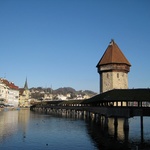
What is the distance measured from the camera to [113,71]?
4603cm

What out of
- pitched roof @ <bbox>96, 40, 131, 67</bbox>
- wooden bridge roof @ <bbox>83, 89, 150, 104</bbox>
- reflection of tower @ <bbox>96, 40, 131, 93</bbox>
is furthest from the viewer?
pitched roof @ <bbox>96, 40, 131, 67</bbox>

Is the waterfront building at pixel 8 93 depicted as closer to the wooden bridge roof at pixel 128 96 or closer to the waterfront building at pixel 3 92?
the waterfront building at pixel 3 92

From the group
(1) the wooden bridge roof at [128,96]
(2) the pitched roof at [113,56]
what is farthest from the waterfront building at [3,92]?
(1) the wooden bridge roof at [128,96]

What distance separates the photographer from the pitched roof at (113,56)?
4709 cm

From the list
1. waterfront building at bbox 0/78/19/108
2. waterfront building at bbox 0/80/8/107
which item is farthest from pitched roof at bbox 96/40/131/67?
waterfront building at bbox 0/78/19/108

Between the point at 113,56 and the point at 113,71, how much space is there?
3.44 meters

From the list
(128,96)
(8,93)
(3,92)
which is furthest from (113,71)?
(8,93)

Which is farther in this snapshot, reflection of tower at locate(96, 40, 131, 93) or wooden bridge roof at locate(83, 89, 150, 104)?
reflection of tower at locate(96, 40, 131, 93)

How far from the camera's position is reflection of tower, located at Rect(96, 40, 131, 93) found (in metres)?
45.9

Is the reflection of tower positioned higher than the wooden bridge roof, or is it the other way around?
the reflection of tower

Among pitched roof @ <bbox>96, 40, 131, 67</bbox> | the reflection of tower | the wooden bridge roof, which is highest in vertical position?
pitched roof @ <bbox>96, 40, 131, 67</bbox>

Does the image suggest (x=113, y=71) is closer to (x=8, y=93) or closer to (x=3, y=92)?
(x=3, y=92)

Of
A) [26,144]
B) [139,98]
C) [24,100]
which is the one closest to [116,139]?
[139,98]

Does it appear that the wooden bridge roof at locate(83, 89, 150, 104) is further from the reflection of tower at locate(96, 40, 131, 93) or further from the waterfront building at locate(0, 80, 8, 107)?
the waterfront building at locate(0, 80, 8, 107)
